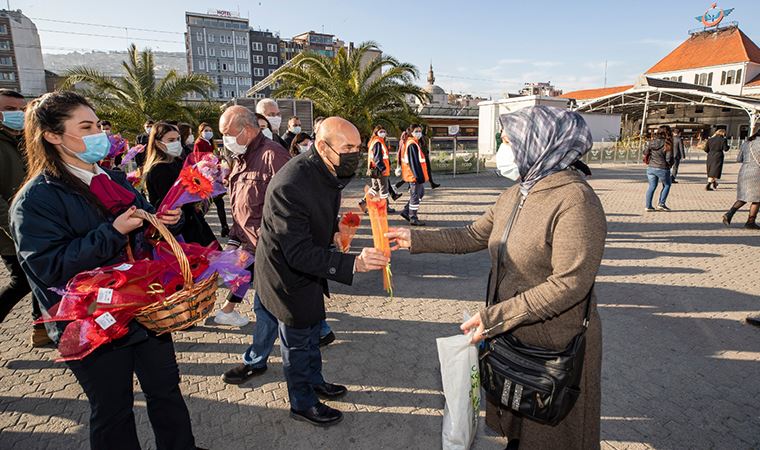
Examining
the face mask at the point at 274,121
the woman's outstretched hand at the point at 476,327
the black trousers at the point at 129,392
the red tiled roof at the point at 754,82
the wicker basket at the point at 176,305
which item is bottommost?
the black trousers at the point at 129,392

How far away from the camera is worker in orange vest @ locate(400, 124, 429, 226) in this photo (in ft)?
28.5

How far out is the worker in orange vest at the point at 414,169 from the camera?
8.69 m

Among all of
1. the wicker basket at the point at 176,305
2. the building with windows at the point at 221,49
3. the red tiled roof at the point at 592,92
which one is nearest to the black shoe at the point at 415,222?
the wicker basket at the point at 176,305

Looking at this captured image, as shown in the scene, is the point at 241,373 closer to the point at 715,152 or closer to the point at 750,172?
→ the point at 750,172

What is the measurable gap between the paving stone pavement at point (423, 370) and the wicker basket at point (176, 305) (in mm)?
1341

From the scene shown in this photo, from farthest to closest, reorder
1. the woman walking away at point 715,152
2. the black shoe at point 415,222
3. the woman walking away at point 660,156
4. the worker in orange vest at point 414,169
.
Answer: the woman walking away at point 715,152 → the woman walking away at point 660,156 → the black shoe at point 415,222 → the worker in orange vest at point 414,169

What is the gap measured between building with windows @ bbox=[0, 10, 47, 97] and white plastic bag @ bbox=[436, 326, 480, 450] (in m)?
79.7

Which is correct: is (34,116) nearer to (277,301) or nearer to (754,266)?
(277,301)

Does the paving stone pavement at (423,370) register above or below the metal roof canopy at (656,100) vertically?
below

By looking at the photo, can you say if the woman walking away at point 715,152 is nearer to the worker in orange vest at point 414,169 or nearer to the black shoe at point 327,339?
the worker in orange vest at point 414,169

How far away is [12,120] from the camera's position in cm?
374

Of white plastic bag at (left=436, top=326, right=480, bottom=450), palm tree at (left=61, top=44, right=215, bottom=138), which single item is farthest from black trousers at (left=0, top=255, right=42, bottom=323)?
palm tree at (left=61, top=44, right=215, bottom=138)

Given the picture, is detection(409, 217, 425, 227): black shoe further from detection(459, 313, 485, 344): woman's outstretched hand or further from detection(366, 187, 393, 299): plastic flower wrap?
detection(459, 313, 485, 344): woman's outstretched hand

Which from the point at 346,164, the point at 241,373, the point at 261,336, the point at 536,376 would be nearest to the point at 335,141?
the point at 346,164
